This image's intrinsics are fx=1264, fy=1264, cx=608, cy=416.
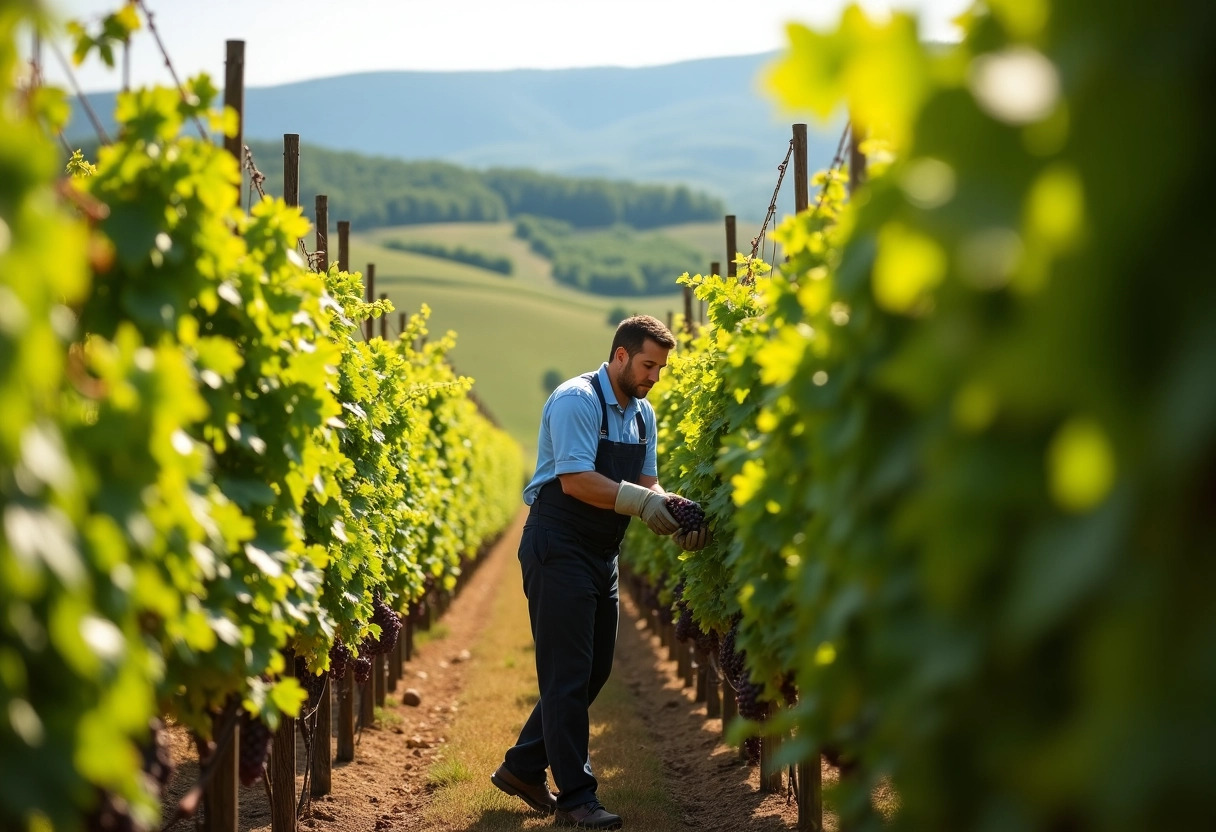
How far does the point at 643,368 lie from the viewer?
6.96 meters

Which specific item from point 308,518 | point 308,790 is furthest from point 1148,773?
point 308,790

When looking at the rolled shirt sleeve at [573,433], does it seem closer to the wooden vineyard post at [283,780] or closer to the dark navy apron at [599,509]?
the dark navy apron at [599,509]

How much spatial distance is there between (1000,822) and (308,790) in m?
6.14

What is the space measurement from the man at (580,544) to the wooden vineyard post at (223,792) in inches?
95.0

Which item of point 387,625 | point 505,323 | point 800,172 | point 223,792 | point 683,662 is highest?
point 800,172

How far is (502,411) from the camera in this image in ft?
315

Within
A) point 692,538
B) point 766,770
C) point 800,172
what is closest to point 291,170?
point 800,172

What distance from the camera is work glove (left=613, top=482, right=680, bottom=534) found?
6453 millimetres

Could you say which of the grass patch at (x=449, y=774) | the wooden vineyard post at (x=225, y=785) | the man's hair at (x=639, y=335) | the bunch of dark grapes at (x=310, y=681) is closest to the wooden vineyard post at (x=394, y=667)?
the grass patch at (x=449, y=774)

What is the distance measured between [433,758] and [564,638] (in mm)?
3260

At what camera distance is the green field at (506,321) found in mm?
96750

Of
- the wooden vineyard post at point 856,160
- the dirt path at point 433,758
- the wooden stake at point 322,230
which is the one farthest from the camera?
the wooden stake at point 322,230

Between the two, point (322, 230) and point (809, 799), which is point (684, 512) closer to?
point (809, 799)

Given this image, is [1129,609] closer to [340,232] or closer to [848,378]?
[848,378]
